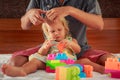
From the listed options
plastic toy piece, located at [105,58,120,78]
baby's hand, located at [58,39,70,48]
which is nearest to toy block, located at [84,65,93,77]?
plastic toy piece, located at [105,58,120,78]

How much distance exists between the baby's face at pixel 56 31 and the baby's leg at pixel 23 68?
0.36 feet

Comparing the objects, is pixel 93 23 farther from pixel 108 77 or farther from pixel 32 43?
pixel 32 43

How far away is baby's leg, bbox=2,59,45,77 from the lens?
1105mm

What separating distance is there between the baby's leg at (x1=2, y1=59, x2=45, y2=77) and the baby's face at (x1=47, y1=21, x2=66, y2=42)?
109mm

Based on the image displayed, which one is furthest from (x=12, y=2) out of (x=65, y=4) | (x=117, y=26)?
(x=65, y=4)

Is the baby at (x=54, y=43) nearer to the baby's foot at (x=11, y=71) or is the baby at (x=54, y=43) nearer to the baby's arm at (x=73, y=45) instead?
the baby's arm at (x=73, y=45)

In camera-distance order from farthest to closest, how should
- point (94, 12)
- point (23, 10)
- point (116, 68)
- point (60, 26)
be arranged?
1. point (23, 10)
2. point (94, 12)
3. point (60, 26)
4. point (116, 68)

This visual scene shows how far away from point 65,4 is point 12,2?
6.58 ft

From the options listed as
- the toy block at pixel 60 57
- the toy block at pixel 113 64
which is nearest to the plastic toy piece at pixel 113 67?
the toy block at pixel 113 64

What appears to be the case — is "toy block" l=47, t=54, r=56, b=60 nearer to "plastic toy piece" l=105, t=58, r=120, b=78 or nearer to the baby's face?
the baby's face

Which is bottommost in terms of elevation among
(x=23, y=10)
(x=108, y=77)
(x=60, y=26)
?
(x=108, y=77)

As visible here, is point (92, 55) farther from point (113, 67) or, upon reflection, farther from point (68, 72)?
point (68, 72)

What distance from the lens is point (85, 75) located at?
3.75ft

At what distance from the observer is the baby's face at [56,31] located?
1.27 m
